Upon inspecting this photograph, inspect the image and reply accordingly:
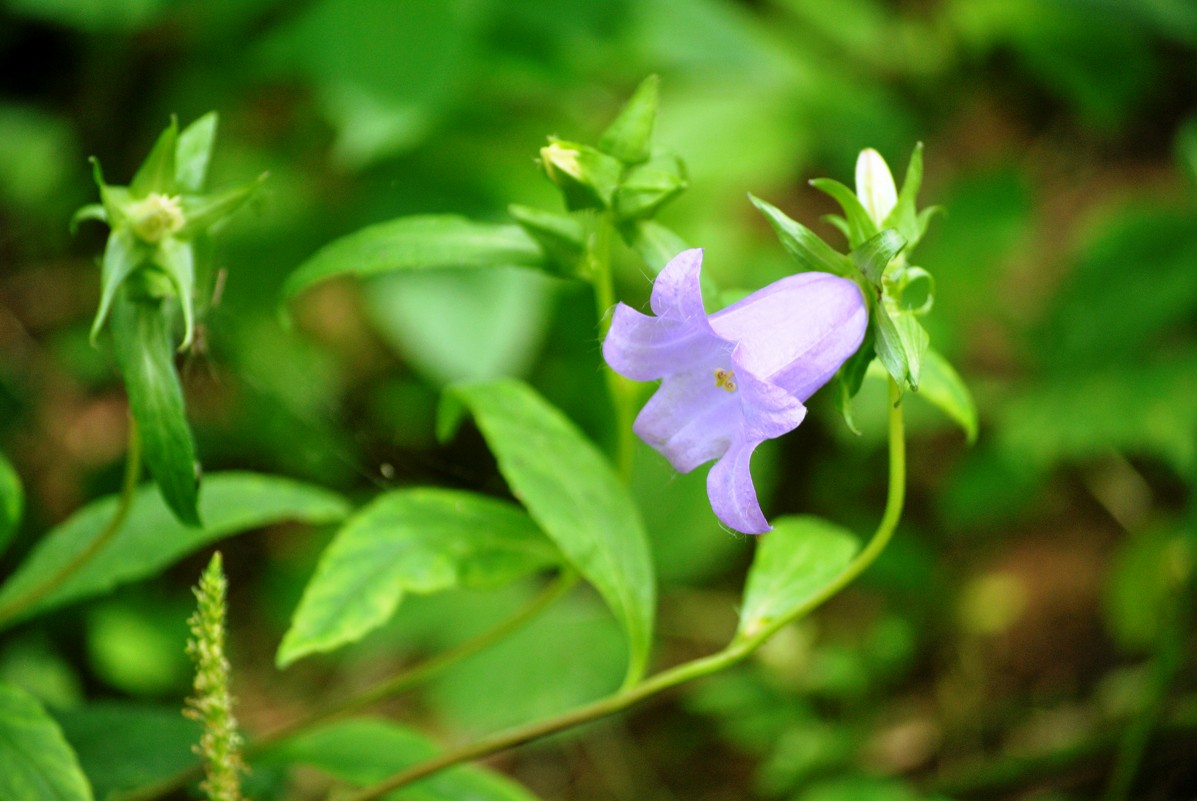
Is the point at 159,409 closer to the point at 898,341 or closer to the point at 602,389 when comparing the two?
the point at 898,341

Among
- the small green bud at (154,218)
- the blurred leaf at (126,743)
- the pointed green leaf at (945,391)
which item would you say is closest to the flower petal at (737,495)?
the pointed green leaf at (945,391)

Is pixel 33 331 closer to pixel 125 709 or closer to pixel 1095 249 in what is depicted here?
pixel 125 709

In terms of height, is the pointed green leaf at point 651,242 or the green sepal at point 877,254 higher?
A: the pointed green leaf at point 651,242

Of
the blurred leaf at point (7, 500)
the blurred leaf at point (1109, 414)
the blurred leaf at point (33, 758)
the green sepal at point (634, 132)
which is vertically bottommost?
the blurred leaf at point (33, 758)

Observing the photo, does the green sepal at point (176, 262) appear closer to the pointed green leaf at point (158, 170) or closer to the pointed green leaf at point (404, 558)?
the pointed green leaf at point (158, 170)

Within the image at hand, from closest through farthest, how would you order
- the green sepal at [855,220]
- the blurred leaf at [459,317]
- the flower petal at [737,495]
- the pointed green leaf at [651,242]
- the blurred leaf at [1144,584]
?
the flower petal at [737,495] < the green sepal at [855,220] < the pointed green leaf at [651,242] < the blurred leaf at [1144,584] < the blurred leaf at [459,317]

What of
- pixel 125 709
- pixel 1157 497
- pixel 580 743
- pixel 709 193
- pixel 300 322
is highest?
pixel 709 193

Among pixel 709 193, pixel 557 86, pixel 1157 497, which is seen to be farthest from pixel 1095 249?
pixel 557 86
